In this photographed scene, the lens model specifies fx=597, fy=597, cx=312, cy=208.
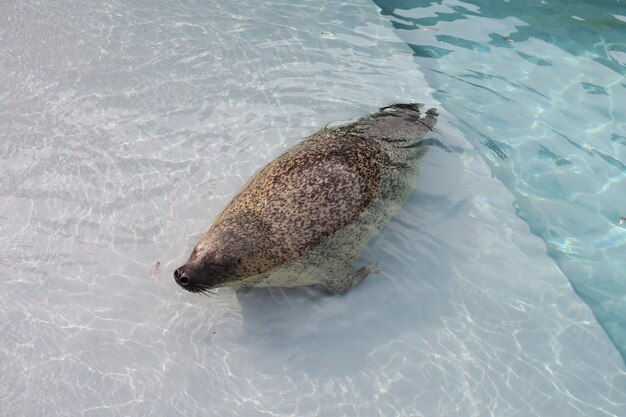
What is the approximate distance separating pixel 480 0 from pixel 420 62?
2210mm

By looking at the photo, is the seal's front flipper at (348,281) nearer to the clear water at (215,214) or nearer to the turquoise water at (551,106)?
the clear water at (215,214)

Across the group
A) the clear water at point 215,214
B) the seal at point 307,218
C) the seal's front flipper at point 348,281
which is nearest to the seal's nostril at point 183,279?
the seal at point 307,218

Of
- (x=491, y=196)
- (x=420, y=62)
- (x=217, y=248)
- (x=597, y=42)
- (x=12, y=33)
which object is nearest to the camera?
(x=217, y=248)

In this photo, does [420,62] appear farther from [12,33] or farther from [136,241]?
[12,33]

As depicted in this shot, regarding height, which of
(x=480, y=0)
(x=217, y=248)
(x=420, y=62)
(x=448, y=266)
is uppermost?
(x=480, y=0)

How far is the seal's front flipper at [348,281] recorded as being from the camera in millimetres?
5301

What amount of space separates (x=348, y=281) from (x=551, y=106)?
4228 millimetres

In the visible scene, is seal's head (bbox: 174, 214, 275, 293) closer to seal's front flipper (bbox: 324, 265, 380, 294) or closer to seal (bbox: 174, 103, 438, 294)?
seal (bbox: 174, 103, 438, 294)

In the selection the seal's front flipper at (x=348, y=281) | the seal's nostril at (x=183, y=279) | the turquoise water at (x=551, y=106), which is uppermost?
the turquoise water at (x=551, y=106)

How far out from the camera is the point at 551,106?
25.7ft

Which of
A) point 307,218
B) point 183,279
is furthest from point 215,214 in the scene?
point 183,279

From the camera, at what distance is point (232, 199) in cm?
570

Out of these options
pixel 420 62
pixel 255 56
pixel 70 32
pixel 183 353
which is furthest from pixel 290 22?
pixel 183 353

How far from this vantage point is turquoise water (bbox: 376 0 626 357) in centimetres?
632
